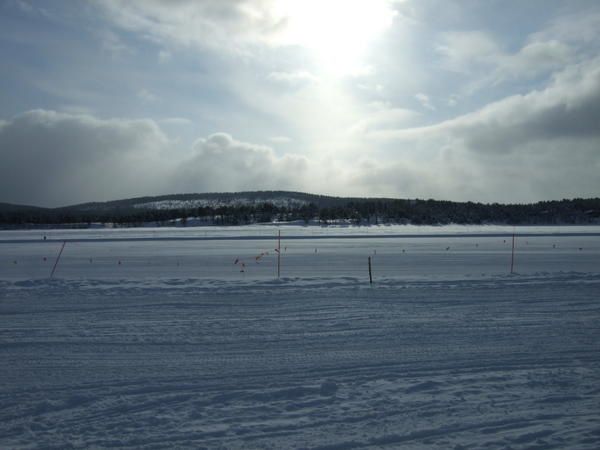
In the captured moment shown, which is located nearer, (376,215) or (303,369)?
(303,369)

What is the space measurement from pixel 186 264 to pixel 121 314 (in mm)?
13385

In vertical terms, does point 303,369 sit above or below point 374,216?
below

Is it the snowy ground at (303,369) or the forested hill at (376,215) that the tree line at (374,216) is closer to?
the forested hill at (376,215)

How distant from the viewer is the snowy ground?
13.8 ft

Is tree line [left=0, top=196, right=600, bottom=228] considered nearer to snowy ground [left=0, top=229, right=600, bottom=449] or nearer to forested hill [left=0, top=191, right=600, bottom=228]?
forested hill [left=0, top=191, right=600, bottom=228]

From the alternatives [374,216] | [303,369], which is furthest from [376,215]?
[303,369]

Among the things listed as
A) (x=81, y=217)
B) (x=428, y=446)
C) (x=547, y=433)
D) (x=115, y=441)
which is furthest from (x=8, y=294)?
(x=81, y=217)

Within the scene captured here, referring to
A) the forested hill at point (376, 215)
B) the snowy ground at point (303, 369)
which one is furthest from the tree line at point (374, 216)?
the snowy ground at point (303, 369)

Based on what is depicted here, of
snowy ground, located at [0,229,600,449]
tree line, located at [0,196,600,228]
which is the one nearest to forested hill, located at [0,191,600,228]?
tree line, located at [0,196,600,228]

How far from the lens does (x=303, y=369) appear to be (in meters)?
5.86

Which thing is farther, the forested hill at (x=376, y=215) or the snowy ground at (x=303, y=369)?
the forested hill at (x=376, y=215)

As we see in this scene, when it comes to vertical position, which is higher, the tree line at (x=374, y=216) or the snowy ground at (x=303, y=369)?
the tree line at (x=374, y=216)

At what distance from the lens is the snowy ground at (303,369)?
4207mm

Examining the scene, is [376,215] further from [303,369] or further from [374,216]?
[303,369]
